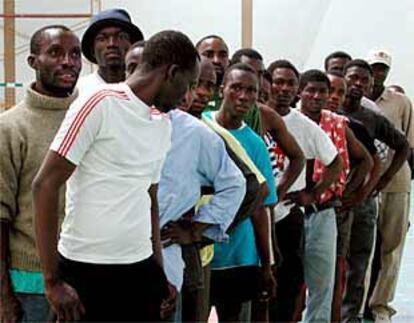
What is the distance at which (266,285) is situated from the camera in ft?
10.4

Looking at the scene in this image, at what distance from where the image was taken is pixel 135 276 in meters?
2.09

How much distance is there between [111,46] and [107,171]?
1.02 m

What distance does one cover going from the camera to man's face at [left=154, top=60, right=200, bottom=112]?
2.07 meters

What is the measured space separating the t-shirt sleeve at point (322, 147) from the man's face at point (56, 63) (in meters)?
1.43

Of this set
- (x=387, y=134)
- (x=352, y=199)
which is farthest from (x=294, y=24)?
(x=352, y=199)

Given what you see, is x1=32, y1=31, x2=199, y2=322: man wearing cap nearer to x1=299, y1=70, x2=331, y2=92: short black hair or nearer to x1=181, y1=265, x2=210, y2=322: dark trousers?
x1=181, y1=265, x2=210, y2=322: dark trousers

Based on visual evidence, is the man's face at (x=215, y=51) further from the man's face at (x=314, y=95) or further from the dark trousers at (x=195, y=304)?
the dark trousers at (x=195, y=304)

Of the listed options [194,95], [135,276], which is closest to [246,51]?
[194,95]

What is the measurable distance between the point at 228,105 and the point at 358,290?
1.79 meters

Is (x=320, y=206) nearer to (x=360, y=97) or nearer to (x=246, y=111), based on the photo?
(x=360, y=97)

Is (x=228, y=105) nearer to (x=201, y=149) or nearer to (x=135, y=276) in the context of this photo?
(x=201, y=149)

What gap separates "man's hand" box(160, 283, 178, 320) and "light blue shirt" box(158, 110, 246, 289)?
0.15ft

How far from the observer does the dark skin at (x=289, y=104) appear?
3736 mm

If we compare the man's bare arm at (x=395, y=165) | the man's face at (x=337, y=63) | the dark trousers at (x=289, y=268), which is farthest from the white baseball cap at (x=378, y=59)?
the dark trousers at (x=289, y=268)
